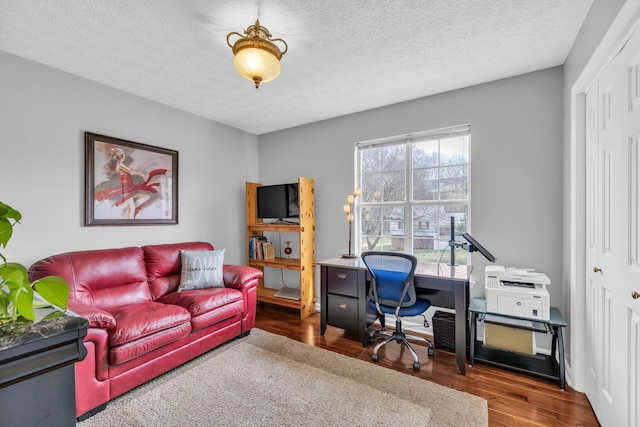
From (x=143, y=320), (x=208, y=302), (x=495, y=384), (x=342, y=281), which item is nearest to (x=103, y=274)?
(x=143, y=320)

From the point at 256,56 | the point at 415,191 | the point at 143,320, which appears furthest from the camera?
the point at 415,191

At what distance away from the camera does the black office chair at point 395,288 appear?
7.84 feet

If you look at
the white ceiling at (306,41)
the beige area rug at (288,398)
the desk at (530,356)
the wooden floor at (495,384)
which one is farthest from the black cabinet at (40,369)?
the desk at (530,356)

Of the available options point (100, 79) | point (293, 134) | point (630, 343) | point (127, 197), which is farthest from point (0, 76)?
point (630, 343)

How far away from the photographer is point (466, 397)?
1.98 metres

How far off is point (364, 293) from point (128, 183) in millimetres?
2582

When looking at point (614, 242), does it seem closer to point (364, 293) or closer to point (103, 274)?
point (364, 293)

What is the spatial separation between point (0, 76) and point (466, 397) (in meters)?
4.09

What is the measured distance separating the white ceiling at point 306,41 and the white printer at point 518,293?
5.67 ft

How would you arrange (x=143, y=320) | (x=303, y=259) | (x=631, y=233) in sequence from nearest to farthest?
(x=631, y=233), (x=143, y=320), (x=303, y=259)

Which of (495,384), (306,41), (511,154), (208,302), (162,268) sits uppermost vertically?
(306,41)

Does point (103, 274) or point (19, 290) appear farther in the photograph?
point (103, 274)

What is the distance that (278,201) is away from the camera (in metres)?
3.89

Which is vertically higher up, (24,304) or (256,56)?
(256,56)
